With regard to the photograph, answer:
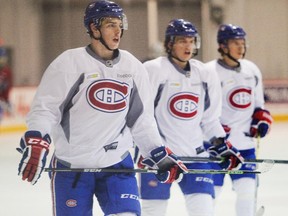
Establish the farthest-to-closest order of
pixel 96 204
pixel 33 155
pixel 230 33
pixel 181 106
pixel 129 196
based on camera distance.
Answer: pixel 96 204, pixel 230 33, pixel 181 106, pixel 129 196, pixel 33 155

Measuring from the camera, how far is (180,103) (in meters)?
4.18

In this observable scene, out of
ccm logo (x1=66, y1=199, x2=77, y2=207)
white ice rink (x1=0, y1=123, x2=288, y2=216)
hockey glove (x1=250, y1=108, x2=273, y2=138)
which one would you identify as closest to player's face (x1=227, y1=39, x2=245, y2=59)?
hockey glove (x1=250, y1=108, x2=273, y2=138)

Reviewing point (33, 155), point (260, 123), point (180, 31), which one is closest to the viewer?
point (33, 155)

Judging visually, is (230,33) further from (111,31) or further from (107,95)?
(107,95)

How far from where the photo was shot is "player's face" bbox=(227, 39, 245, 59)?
4918 millimetres

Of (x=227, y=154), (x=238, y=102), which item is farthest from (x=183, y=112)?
(x=238, y=102)

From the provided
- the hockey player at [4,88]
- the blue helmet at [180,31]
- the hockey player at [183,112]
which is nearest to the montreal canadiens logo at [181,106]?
the hockey player at [183,112]

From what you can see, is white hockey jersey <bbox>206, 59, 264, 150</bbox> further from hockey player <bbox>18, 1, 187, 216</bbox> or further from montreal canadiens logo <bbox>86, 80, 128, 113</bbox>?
montreal canadiens logo <bbox>86, 80, 128, 113</bbox>

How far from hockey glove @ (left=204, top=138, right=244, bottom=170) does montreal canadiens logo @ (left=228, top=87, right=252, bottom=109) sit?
0.58m

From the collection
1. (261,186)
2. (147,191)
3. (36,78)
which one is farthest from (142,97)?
(36,78)

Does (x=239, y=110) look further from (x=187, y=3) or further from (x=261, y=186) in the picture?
(x=187, y=3)

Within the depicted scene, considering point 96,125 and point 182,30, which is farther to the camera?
point 182,30

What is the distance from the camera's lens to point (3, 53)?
1165 centimetres

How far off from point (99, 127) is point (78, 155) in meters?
0.15
